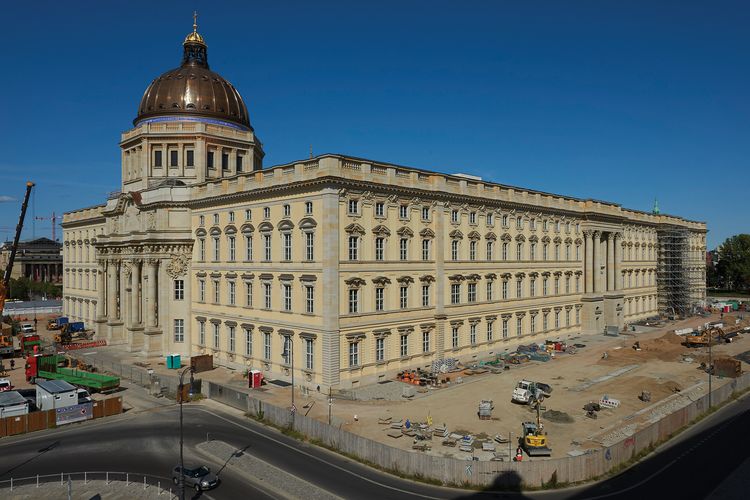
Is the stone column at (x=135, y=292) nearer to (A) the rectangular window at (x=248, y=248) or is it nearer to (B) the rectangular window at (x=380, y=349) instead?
(A) the rectangular window at (x=248, y=248)

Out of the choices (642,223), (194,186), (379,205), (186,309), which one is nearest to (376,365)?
(379,205)

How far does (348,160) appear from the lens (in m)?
45.2

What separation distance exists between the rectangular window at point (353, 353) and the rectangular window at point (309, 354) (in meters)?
3.22

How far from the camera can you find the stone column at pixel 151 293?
60812 mm

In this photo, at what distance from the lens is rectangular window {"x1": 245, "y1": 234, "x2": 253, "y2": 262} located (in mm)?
52531

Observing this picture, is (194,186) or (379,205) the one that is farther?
(194,186)

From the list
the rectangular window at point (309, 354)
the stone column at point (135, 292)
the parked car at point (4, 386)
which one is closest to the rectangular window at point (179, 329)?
the stone column at point (135, 292)

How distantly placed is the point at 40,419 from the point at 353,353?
23.1 m

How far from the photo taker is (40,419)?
3775 cm

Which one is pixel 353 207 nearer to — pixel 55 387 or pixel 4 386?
pixel 55 387

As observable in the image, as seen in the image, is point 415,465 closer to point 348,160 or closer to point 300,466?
point 300,466

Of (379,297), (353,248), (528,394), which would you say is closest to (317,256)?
(353,248)

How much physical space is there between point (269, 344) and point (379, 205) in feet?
53.5

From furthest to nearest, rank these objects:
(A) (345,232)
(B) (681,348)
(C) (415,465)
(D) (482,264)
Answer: (B) (681,348) < (D) (482,264) < (A) (345,232) < (C) (415,465)
